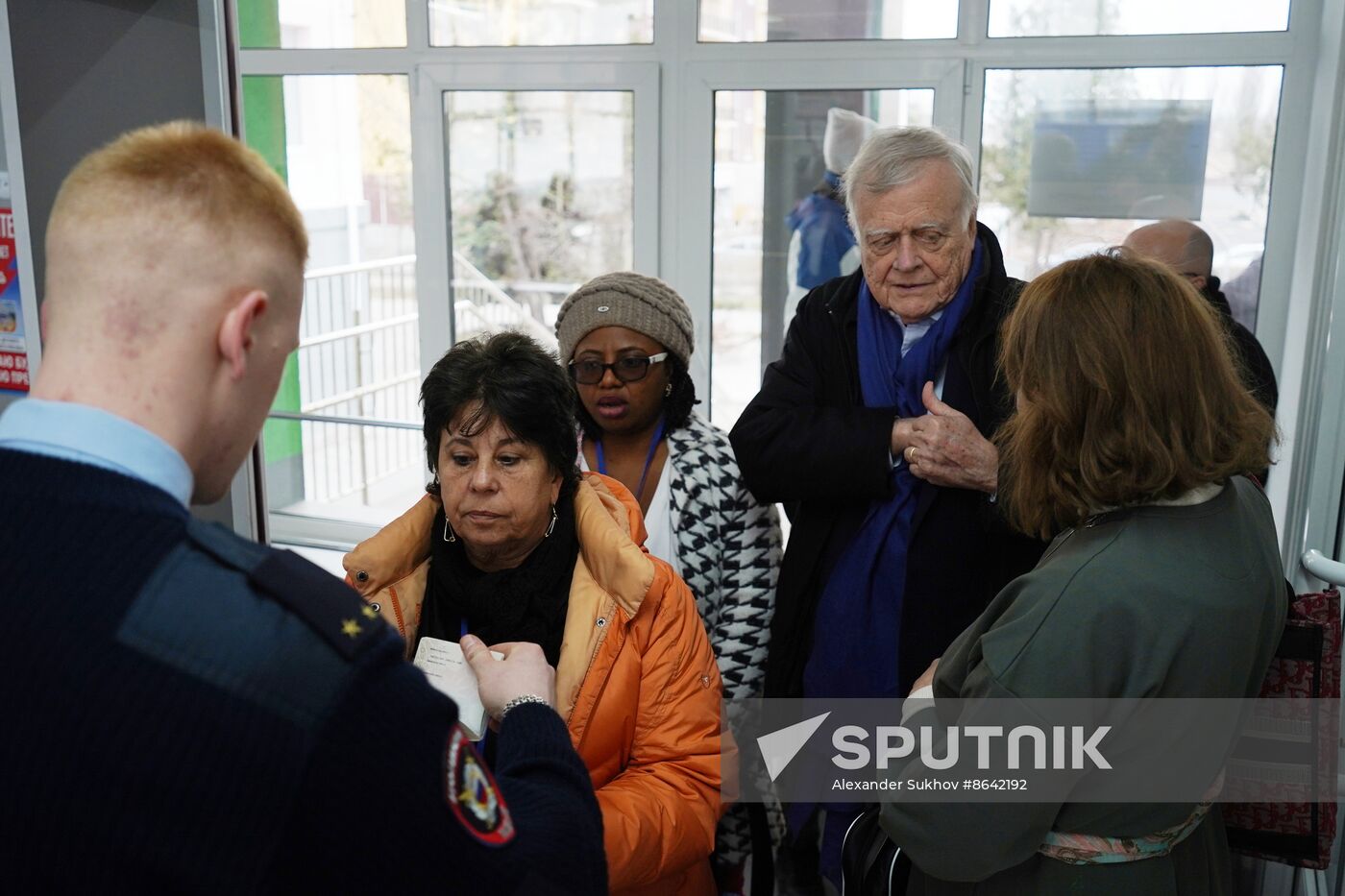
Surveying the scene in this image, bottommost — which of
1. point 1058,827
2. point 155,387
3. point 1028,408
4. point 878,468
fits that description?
point 1058,827

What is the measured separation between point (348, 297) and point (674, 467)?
366 centimetres

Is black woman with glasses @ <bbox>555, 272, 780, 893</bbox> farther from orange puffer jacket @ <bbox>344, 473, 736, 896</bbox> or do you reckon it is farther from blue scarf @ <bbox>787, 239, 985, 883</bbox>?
orange puffer jacket @ <bbox>344, 473, 736, 896</bbox>

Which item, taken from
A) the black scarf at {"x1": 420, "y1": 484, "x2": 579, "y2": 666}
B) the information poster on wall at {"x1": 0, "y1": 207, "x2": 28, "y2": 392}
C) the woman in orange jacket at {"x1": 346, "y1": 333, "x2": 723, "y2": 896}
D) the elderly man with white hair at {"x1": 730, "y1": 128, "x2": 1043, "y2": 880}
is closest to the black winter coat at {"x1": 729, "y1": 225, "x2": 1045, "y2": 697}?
the elderly man with white hair at {"x1": 730, "y1": 128, "x2": 1043, "y2": 880}

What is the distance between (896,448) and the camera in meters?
2.08

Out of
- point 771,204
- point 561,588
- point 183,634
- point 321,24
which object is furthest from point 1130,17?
point 183,634

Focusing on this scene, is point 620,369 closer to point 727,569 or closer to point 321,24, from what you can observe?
point 727,569

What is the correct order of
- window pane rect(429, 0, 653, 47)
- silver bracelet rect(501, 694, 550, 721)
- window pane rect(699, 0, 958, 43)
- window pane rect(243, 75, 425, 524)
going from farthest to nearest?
window pane rect(243, 75, 425, 524) < window pane rect(429, 0, 653, 47) < window pane rect(699, 0, 958, 43) < silver bracelet rect(501, 694, 550, 721)

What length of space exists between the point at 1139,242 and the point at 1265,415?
183 centimetres

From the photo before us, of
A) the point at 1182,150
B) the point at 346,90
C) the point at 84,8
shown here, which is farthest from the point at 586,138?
the point at 84,8

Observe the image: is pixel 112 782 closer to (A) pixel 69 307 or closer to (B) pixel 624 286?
(A) pixel 69 307

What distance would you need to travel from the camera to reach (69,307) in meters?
→ 0.83

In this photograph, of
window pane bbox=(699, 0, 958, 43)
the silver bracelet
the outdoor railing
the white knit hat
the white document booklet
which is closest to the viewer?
the silver bracelet

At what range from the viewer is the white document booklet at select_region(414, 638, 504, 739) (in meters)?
1.55

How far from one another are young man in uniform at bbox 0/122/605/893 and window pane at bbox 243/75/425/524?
401 cm
